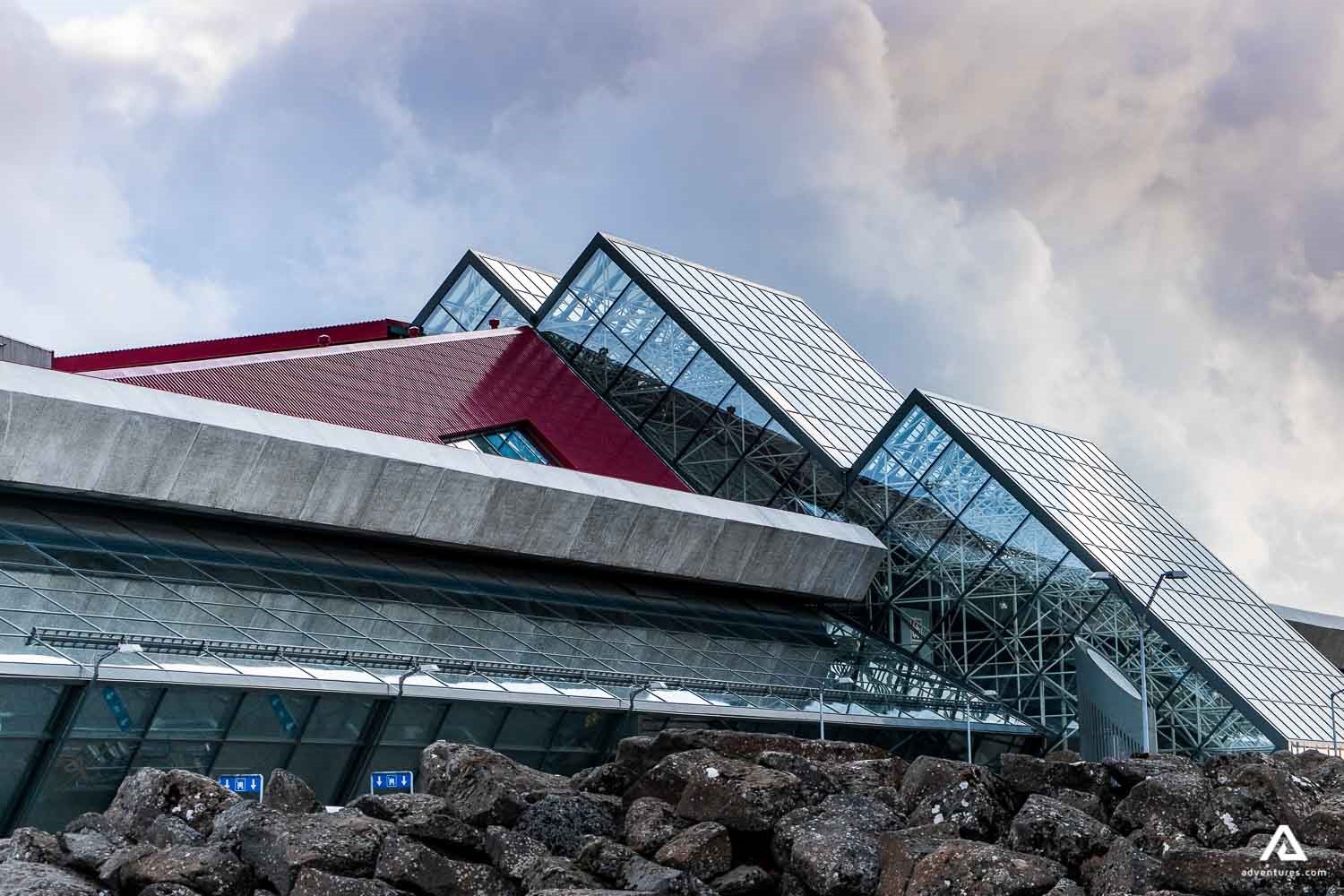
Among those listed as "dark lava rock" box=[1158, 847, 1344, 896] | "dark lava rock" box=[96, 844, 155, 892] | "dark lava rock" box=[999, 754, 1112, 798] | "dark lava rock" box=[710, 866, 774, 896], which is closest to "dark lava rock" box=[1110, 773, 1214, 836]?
"dark lava rock" box=[999, 754, 1112, 798]

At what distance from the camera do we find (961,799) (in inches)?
659

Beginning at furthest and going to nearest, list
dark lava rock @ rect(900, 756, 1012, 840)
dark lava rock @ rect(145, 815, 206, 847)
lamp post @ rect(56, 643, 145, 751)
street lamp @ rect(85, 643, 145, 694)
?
street lamp @ rect(85, 643, 145, 694), lamp post @ rect(56, 643, 145, 751), dark lava rock @ rect(145, 815, 206, 847), dark lava rock @ rect(900, 756, 1012, 840)

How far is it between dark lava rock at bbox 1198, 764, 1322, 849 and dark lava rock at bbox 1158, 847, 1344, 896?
1297mm

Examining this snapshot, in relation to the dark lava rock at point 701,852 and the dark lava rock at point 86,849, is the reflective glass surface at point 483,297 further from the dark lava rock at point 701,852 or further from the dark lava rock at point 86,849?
the dark lava rock at point 701,852

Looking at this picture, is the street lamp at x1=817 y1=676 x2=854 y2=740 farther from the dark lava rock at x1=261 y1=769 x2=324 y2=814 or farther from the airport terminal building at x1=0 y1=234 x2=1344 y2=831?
the dark lava rock at x1=261 y1=769 x2=324 y2=814

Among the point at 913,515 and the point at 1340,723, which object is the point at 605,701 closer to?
the point at 913,515

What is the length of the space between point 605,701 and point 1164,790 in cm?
2049

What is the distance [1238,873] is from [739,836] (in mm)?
4839

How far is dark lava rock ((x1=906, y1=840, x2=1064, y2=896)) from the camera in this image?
14.5m

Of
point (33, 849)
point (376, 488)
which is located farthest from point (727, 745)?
point (376, 488)

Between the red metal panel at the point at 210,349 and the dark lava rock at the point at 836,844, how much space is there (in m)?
31.4

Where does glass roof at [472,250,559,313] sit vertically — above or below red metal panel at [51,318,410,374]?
above

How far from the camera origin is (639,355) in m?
53.6

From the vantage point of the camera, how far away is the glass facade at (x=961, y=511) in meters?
45.8
